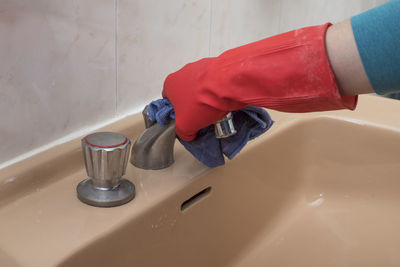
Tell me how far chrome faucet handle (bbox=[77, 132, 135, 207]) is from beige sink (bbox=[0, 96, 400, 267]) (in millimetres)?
13

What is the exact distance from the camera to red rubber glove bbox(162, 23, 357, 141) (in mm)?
430

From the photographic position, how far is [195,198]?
0.65 metres

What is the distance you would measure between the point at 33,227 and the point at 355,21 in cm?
40

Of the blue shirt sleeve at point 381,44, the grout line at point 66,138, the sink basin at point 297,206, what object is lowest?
the sink basin at point 297,206

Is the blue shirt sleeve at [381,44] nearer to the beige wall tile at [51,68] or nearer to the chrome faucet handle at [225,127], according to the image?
the chrome faucet handle at [225,127]

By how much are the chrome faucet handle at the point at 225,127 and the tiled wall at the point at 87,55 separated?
0.71ft

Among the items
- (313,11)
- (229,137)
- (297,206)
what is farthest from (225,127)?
(313,11)

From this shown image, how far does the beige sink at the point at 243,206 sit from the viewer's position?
0.52 m

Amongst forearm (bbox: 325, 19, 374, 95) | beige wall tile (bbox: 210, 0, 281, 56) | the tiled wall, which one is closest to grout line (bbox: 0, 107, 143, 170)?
the tiled wall

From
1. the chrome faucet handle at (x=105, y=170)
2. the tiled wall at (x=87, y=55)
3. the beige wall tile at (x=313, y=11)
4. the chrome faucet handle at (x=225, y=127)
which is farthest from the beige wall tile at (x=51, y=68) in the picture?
the beige wall tile at (x=313, y=11)

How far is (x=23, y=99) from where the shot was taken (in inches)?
22.9

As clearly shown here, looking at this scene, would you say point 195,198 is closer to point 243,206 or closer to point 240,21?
point 243,206

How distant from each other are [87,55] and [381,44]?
392 mm

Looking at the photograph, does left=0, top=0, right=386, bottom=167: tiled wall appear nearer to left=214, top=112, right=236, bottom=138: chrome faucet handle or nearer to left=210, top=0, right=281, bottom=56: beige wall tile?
left=210, top=0, right=281, bottom=56: beige wall tile
